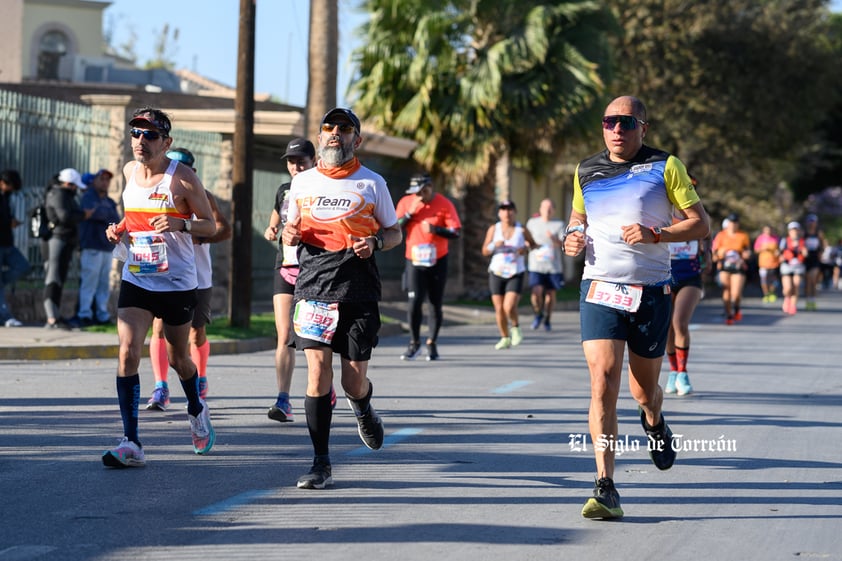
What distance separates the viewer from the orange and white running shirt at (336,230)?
7164 mm

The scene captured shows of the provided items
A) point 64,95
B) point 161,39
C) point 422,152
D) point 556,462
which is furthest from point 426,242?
point 161,39

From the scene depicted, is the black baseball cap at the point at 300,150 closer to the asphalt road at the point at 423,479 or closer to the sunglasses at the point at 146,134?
the sunglasses at the point at 146,134

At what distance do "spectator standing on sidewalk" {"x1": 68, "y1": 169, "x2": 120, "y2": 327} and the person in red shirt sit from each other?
13.7 feet

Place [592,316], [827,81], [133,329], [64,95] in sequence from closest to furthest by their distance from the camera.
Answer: [592,316] → [133,329] → [64,95] → [827,81]

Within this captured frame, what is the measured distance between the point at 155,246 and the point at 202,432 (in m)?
1.18

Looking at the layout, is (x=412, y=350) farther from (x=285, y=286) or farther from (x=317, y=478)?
(x=317, y=478)

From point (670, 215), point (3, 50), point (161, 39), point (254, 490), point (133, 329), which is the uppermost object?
point (161, 39)

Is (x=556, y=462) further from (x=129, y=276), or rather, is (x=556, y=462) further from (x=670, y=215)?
(x=129, y=276)

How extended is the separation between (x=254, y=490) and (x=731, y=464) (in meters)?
3.10

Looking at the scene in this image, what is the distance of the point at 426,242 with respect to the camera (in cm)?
1492

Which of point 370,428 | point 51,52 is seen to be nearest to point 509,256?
point 370,428

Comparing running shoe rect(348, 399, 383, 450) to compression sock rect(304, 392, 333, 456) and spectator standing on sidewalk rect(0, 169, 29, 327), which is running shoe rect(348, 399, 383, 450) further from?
spectator standing on sidewalk rect(0, 169, 29, 327)

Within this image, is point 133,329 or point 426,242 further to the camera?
point 426,242

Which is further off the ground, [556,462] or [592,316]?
[592,316]
